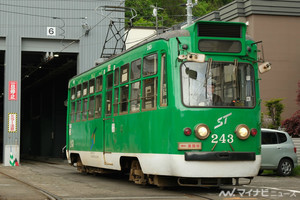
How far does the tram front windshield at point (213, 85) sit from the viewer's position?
11.6 m

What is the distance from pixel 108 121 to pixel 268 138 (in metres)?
6.57

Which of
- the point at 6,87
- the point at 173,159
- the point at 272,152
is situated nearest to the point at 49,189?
the point at 173,159

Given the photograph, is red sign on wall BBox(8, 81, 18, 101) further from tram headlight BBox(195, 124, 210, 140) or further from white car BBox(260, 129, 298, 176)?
tram headlight BBox(195, 124, 210, 140)

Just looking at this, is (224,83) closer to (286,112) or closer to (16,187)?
(16,187)

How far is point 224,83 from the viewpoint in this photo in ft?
38.5

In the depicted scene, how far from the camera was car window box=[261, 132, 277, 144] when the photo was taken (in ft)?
63.5

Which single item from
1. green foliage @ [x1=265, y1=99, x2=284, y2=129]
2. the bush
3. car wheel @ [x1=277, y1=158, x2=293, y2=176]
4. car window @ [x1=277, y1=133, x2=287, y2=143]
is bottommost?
car wheel @ [x1=277, y1=158, x2=293, y2=176]

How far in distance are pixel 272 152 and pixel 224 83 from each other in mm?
8077

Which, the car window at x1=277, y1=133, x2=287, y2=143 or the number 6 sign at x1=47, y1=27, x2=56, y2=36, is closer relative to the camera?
the car window at x1=277, y1=133, x2=287, y2=143

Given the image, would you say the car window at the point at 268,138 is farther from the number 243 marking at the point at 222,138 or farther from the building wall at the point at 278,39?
the building wall at the point at 278,39

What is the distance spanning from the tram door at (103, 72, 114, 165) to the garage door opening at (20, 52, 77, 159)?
2036cm

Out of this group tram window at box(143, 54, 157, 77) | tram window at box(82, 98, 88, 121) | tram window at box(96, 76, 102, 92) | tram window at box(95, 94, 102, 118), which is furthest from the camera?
tram window at box(82, 98, 88, 121)

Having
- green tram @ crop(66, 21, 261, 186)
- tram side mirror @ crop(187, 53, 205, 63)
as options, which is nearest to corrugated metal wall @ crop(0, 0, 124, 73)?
green tram @ crop(66, 21, 261, 186)

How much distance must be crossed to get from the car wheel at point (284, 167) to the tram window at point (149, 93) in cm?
804
